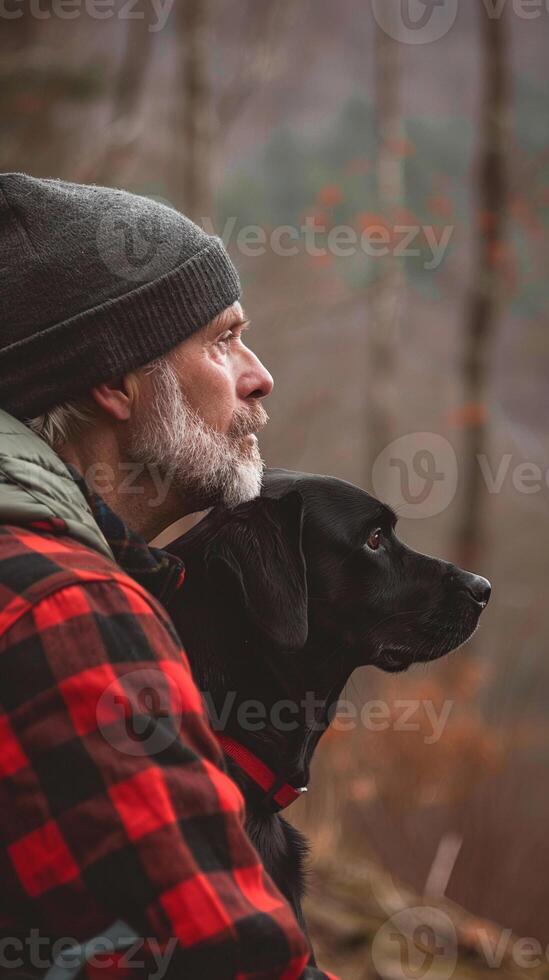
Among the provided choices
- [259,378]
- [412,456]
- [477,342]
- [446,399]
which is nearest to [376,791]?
[259,378]

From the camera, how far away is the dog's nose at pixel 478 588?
104 inches

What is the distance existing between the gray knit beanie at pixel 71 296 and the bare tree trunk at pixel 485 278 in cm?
795

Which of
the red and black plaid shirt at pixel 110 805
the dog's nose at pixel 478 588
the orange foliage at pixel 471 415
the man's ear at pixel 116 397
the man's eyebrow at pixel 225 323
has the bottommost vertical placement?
the orange foliage at pixel 471 415

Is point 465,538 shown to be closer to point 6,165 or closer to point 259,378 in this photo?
point 6,165

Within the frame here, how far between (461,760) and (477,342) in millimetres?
5049

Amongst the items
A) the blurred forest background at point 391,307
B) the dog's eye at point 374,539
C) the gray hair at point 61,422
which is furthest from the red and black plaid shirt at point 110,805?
the blurred forest background at point 391,307

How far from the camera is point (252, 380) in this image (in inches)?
88.7

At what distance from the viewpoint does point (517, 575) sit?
58.5 ft

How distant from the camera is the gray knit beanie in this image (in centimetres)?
202

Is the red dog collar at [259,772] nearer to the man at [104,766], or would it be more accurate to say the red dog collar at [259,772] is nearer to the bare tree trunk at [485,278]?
the man at [104,766]

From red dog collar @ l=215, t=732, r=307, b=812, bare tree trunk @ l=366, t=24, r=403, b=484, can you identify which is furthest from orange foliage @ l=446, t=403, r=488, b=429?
red dog collar @ l=215, t=732, r=307, b=812

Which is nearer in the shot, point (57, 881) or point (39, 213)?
point (57, 881)

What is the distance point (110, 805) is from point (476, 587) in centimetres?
151

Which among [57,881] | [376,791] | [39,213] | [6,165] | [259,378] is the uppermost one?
[39,213]
